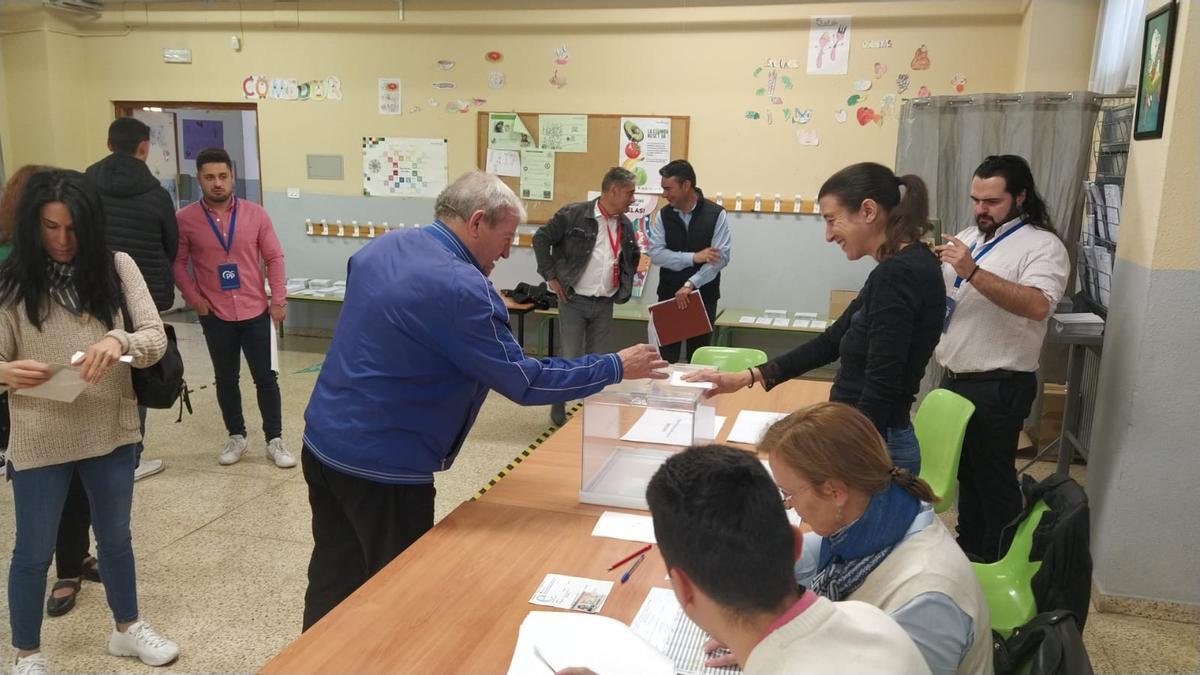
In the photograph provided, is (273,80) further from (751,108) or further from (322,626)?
(322,626)

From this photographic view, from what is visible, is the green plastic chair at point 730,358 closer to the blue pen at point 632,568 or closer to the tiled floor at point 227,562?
the tiled floor at point 227,562

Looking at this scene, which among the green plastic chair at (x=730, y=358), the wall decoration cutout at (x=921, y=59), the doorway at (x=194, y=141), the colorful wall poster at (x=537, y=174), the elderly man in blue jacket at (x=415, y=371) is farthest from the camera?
the doorway at (x=194, y=141)

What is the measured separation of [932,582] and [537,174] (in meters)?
5.89

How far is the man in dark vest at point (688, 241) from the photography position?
5.15 metres

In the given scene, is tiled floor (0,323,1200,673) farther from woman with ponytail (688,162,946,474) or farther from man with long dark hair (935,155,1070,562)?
woman with ponytail (688,162,946,474)

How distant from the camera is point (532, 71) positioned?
680 centimetres

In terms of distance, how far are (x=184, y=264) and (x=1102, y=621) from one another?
433 cm

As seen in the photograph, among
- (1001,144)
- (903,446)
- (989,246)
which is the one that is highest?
(1001,144)

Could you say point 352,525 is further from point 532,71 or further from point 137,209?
point 532,71

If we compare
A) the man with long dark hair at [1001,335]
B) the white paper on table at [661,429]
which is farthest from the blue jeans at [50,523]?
the man with long dark hair at [1001,335]

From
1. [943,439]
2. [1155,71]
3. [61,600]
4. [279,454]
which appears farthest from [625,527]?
[279,454]

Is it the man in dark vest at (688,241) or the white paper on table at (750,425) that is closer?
the white paper on table at (750,425)

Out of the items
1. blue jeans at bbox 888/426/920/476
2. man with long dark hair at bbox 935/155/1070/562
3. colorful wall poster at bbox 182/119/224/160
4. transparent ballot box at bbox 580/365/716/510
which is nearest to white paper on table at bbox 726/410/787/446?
transparent ballot box at bbox 580/365/716/510

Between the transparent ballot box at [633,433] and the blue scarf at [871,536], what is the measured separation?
30.9 inches
